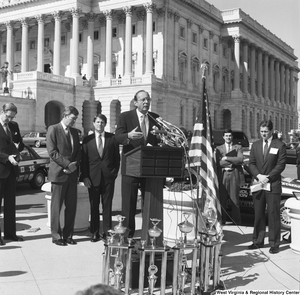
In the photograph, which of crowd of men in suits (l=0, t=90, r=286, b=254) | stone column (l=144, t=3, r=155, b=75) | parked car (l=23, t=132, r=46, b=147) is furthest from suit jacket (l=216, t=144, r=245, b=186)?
stone column (l=144, t=3, r=155, b=75)

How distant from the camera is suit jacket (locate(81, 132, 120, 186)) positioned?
Answer: 27.3ft

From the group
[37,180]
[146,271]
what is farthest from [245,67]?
[146,271]

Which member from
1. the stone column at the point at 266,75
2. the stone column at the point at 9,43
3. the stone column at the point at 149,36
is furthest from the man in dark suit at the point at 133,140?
the stone column at the point at 266,75

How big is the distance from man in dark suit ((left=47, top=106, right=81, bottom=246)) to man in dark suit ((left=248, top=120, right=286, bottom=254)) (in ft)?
10.6

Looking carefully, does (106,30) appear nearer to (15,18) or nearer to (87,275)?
(15,18)

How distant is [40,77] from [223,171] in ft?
142

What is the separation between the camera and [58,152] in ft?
26.6

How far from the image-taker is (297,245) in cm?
745

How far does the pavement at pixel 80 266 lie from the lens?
5.73 meters

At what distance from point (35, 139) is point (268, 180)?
128 ft

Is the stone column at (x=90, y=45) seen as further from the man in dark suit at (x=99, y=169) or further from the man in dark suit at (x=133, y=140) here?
the man in dark suit at (x=133, y=140)

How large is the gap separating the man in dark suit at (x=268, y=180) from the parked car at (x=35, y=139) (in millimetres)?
37375

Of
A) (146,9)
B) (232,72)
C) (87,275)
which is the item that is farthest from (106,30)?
(87,275)

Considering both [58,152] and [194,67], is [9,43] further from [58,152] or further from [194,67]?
[58,152]
